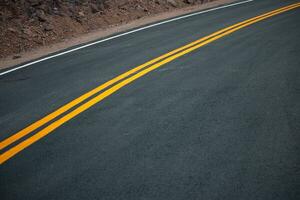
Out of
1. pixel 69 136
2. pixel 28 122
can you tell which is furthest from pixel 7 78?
pixel 69 136

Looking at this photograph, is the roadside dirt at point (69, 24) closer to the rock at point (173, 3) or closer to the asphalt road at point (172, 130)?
the rock at point (173, 3)

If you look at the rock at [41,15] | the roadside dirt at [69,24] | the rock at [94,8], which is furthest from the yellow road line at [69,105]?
the rock at [94,8]

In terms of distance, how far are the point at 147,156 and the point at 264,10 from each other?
30.4 feet

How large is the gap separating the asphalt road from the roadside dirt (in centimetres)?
392

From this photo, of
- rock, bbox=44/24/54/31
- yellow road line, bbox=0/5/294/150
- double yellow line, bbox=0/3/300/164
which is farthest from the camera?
rock, bbox=44/24/54/31

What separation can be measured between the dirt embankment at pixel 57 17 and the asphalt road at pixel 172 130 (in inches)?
200

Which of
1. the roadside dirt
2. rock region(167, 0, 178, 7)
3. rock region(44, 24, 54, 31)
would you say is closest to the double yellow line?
the roadside dirt

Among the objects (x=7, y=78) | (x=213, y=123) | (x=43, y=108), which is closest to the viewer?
(x=213, y=123)

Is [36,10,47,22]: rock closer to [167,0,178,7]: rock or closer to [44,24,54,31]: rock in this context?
[44,24,54,31]: rock

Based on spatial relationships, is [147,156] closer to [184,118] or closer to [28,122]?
[184,118]

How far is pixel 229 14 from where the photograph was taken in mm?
11391

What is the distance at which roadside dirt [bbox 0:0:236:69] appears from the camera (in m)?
11.0

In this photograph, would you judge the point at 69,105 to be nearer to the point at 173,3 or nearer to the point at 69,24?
the point at 69,24

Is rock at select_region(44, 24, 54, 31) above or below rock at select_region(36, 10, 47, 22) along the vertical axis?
below
